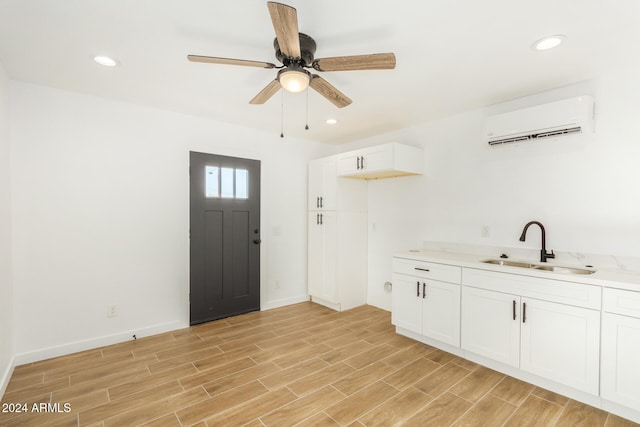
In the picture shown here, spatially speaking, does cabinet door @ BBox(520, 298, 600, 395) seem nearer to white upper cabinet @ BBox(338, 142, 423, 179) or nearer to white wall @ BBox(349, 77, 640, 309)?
white wall @ BBox(349, 77, 640, 309)

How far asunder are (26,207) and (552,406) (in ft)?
15.1

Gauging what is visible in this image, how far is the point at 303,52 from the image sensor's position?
1.94m

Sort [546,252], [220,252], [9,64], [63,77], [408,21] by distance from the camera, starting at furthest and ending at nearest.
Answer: [220,252] → [546,252] → [63,77] → [9,64] → [408,21]

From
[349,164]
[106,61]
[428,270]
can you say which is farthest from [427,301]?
[106,61]

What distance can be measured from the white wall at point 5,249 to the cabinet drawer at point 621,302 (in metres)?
4.37

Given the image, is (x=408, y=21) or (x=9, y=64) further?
(x=9, y=64)

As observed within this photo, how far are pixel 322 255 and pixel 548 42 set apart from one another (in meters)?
3.28

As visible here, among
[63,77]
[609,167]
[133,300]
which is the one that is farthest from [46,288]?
[609,167]

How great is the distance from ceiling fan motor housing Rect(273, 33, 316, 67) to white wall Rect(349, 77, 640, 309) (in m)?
2.20

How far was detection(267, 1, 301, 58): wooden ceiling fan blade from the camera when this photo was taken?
4.42ft

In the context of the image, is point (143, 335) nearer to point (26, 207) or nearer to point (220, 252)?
point (220, 252)

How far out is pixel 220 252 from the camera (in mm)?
3766

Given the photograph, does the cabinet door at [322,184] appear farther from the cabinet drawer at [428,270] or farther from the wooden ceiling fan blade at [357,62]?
the wooden ceiling fan blade at [357,62]

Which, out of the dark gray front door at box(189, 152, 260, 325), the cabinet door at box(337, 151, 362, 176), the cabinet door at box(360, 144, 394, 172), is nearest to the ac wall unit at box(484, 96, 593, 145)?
the cabinet door at box(360, 144, 394, 172)
